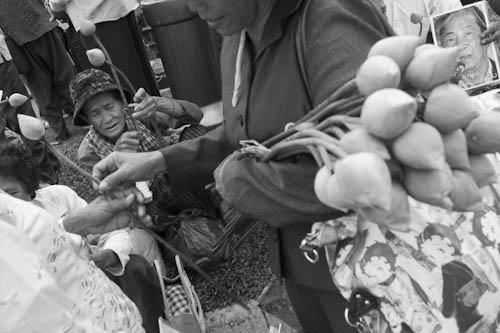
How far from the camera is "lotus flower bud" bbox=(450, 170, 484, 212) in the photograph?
0.67m

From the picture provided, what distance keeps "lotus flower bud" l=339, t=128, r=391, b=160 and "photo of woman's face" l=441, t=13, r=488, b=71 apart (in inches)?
53.9

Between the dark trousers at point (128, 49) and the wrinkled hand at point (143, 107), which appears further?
the dark trousers at point (128, 49)

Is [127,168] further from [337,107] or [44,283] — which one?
[337,107]

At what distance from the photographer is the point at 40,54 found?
4266 millimetres

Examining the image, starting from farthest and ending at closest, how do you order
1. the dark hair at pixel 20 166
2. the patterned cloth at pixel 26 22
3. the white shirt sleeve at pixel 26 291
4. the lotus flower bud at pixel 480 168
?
1. the patterned cloth at pixel 26 22
2. the dark hair at pixel 20 166
3. the white shirt sleeve at pixel 26 291
4. the lotus flower bud at pixel 480 168

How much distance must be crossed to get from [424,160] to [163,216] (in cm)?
198

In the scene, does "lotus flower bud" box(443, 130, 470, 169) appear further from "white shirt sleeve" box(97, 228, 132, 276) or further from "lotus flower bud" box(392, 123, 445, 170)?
"white shirt sleeve" box(97, 228, 132, 276)

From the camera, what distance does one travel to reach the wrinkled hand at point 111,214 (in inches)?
51.4

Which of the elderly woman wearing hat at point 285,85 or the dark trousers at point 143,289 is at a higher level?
the elderly woman wearing hat at point 285,85

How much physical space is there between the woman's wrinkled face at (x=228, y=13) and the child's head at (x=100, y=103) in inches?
59.2

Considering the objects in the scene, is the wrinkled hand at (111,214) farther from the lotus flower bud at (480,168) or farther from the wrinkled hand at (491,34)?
the wrinkled hand at (491,34)

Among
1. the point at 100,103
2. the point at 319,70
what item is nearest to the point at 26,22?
the point at 100,103

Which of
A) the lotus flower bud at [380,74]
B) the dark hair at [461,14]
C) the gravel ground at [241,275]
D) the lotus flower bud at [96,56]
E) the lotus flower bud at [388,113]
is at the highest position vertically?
the lotus flower bud at [380,74]

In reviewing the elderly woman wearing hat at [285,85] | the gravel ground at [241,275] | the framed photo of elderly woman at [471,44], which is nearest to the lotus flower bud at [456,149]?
the elderly woman wearing hat at [285,85]
